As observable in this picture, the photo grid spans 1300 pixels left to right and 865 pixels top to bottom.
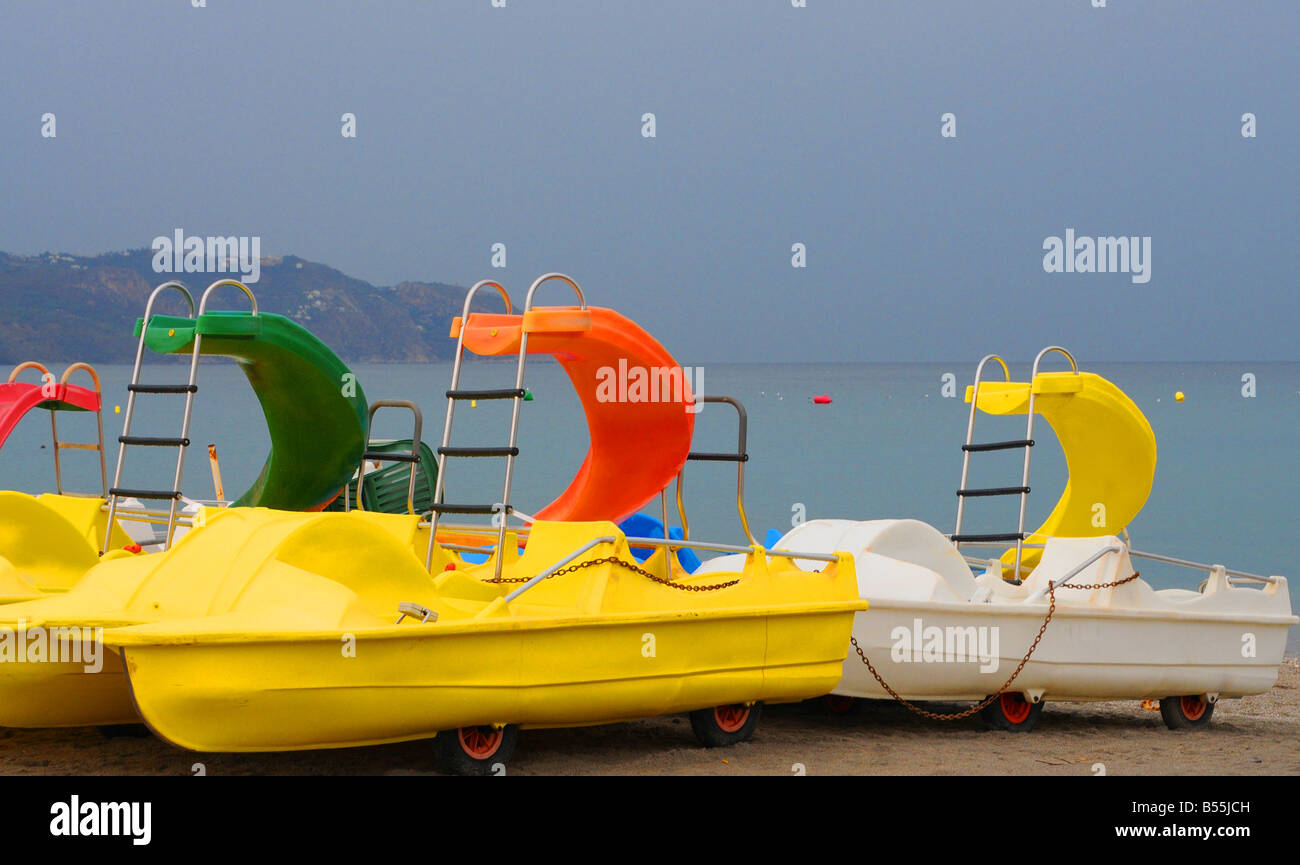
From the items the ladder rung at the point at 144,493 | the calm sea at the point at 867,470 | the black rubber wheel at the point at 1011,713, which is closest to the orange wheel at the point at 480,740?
the ladder rung at the point at 144,493

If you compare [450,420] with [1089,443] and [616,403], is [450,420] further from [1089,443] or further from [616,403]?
[1089,443]

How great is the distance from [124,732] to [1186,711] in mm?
6920

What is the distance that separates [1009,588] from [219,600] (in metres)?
5.67

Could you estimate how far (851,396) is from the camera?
12238 centimetres

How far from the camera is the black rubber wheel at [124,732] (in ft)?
27.0

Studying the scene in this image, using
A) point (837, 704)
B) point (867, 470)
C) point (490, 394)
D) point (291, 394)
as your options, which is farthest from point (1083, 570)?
point (867, 470)

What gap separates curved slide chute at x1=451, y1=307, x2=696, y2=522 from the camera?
8680mm

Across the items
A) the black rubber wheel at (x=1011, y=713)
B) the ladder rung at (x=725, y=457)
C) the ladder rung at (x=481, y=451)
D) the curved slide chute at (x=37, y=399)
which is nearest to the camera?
the ladder rung at (x=481, y=451)

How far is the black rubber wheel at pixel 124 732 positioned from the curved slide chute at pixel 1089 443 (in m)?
6.40

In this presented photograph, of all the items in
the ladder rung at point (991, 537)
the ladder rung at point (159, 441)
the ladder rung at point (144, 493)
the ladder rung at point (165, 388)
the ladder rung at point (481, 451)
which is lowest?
the ladder rung at point (991, 537)

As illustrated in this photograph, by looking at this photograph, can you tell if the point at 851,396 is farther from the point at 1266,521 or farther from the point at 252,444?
the point at 1266,521

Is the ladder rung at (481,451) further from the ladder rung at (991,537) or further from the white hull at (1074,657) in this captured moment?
the ladder rung at (991,537)

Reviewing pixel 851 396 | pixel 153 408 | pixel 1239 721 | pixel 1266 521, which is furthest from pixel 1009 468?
pixel 851 396

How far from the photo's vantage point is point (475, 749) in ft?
23.2
